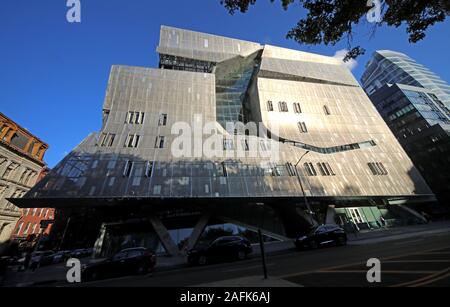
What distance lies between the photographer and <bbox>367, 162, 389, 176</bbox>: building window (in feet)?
94.5

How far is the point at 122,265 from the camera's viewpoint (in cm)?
1140

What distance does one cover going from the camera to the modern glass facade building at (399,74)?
69.1m

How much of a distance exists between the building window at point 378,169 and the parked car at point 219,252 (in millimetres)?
25873

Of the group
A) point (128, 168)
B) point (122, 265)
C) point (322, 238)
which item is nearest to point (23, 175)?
A: point (128, 168)

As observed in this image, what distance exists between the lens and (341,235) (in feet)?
49.2

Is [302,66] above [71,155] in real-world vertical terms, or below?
above

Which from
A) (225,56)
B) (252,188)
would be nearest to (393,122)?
(225,56)

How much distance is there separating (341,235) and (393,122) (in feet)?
193

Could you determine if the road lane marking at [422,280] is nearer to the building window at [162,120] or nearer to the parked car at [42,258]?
the parked car at [42,258]

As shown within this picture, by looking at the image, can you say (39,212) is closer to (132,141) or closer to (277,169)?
(132,141)

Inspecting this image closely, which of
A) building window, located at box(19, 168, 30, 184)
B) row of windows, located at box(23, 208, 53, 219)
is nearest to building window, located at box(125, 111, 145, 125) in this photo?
building window, located at box(19, 168, 30, 184)

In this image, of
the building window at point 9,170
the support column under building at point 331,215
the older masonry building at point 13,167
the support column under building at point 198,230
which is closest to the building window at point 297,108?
the support column under building at point 331,215

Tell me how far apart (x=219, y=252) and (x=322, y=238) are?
790 cm
